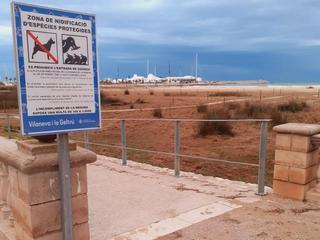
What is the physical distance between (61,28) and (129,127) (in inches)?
631

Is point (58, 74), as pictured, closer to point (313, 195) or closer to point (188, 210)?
point (188, 210)

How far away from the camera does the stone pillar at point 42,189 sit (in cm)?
299

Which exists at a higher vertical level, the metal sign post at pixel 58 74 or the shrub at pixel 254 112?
the metal sign post at pixel 58 74

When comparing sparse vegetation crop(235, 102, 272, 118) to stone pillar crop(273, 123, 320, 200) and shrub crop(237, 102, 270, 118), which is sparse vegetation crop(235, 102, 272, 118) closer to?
shrub crop(237, 102, 270, 118)

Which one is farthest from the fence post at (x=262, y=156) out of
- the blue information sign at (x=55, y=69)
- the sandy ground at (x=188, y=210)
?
the blue information sign at (x=55, y=69)

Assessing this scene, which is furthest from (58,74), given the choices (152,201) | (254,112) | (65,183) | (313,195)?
(254,112)

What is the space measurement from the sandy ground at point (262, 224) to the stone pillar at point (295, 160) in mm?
284

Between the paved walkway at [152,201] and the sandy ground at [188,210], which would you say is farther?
the paved walkway at [152,201]

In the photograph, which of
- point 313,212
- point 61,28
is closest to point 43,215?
point 61,28

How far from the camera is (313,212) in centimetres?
467

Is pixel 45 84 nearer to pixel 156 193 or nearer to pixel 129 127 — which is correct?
pixel 156 193

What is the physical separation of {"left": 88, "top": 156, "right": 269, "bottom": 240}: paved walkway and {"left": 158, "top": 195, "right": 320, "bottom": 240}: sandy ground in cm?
17

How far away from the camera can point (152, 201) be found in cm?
525

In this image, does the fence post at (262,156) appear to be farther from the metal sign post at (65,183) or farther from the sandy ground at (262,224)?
the metal sign post at (65,183)
